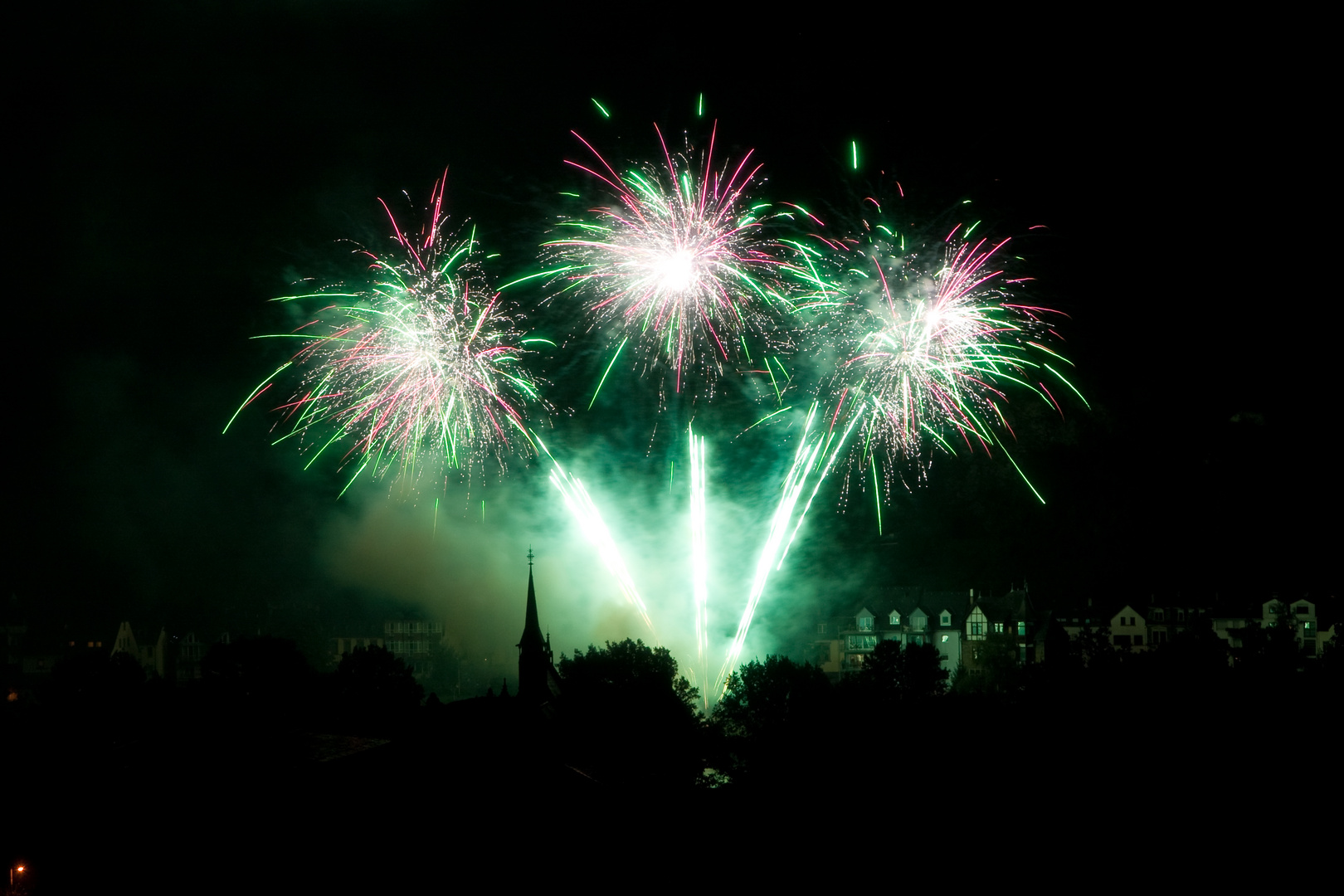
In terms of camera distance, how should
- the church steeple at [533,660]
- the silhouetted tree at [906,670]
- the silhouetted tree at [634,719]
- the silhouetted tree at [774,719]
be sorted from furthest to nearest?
the church steeple at [533,660]
the silhouetted tree at [906,670]
the silhouetted tree at [634,719]
the silhouetted tree at [774,719]

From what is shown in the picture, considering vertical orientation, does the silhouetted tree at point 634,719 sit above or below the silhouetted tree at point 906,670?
below

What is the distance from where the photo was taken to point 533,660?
5231 centimetres

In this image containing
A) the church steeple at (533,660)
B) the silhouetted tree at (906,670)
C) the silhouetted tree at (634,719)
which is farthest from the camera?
the church steeple at (533,660)

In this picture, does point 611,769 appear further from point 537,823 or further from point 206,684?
point 206,684

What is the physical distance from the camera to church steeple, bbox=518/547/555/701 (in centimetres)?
5147

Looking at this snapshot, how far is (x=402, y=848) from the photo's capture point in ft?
74.6

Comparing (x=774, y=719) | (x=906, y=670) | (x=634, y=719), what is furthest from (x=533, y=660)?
(x=906, y=670)

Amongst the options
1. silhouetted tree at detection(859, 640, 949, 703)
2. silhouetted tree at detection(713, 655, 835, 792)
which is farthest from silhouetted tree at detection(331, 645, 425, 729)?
silhouetted tree at detection(859, 640, 949, 703)

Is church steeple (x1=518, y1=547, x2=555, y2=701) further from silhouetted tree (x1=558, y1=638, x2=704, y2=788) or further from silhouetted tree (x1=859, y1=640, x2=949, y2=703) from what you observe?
silhouetted tree (x1=859, y1=640, x2=949, y2=703)

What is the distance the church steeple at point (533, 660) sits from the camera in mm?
51469

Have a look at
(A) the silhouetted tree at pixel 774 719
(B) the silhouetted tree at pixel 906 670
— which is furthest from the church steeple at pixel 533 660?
(B) the silhouetted tree at pixel 906 670

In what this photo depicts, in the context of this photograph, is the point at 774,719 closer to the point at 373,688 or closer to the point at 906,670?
the point at 906,670

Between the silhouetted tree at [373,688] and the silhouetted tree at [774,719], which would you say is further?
the silhouetted tree at [373,688]

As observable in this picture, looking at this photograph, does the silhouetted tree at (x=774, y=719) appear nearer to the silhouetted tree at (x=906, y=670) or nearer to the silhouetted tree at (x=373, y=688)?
the silhouetted tree at (x=906, y=670)
